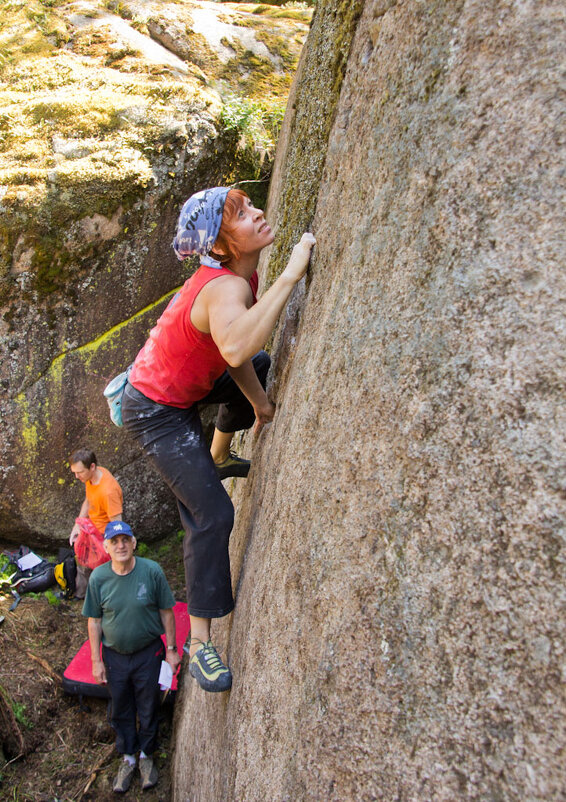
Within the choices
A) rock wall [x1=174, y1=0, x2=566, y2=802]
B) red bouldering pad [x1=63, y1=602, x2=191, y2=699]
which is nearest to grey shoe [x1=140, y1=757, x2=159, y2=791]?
red bouldering pad [x1=63, y1=602, x2=191, y2=699]

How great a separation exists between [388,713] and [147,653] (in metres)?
4.51

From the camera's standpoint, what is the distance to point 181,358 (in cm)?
311

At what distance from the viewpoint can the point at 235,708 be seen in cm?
279

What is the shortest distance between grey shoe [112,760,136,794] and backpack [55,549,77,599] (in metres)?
2.26

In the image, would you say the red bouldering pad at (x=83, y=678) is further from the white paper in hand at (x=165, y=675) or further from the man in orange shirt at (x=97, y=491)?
the man in orange shirt at (x=97, y=491)

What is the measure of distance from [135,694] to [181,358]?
3.86 metres

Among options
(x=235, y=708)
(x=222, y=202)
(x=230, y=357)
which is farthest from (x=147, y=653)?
(x=222, y=202)

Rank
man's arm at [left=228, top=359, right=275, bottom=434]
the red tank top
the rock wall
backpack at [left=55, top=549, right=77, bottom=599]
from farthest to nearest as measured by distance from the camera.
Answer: backpack at [left=55, top=549, right=77, bottom=599]
man's arm at [left=228, top=359, right=275, bottom=434]
the red tank top
the rock wall

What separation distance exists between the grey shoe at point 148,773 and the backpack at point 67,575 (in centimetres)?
233

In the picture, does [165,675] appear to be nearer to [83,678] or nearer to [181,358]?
[83,678]

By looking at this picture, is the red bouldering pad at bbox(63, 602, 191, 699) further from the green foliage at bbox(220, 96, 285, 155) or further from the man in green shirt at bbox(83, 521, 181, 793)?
the green foliage at bbox(220, 96, 285, 155)

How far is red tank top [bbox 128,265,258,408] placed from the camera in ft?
9.68

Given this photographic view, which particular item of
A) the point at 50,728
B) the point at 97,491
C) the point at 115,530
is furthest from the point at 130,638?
the point at 97,491

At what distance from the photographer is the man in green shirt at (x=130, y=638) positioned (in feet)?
17.3
